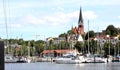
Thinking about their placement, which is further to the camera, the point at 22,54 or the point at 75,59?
the point at 22,54

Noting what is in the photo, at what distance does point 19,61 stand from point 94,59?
3279cm

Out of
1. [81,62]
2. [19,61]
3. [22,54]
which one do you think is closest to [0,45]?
[81,62]

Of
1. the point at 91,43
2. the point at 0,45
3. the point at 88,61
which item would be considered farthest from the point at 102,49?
the point at 0,45

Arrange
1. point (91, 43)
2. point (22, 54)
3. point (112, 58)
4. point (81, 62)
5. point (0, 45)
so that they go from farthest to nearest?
point (22, 54) < point (91, 43) < point (112, 58) < point (81, 62) < point (0, 45)

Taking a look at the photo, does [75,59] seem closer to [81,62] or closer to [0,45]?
[81,62]

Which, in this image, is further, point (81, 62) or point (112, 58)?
point (112, 58)

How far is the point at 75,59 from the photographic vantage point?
139 meters

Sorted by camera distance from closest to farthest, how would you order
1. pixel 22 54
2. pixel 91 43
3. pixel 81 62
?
pixel 81 62 < pixel 91 43 < pixel 22 54

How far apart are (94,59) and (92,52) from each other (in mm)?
23818

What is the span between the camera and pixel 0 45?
9.04m

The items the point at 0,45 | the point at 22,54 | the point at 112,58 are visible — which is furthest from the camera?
the point at 22,54

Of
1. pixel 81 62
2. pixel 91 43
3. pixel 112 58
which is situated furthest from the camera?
pixel 91 43

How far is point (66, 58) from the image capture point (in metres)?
141

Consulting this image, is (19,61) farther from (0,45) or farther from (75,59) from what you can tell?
(0,45)
